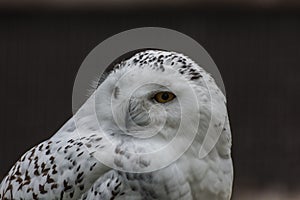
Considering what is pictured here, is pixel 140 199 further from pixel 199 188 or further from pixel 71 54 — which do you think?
pixel 71 54

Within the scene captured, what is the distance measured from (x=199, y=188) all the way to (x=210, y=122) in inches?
6.3

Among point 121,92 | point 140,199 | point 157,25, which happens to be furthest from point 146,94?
point 157,25

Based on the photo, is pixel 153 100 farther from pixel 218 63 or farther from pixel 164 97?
pixel 218 63

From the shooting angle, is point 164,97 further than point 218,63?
No

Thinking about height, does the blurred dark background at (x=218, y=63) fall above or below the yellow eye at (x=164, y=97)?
below

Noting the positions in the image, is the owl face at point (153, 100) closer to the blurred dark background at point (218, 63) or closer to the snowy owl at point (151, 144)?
the snowy owl at point (151, 144)

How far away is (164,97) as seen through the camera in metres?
2.29

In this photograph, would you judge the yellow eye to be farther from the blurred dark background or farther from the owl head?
the blurred dark background

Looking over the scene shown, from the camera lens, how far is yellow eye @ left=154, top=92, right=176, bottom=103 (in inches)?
90.0

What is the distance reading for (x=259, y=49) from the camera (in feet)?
13.3

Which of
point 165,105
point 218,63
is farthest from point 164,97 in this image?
point 218,63

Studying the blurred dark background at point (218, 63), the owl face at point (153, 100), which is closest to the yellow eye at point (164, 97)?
the owl face at point (153, 100)

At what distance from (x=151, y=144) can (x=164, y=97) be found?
12 centimetres

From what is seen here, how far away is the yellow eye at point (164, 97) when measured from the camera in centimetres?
229
